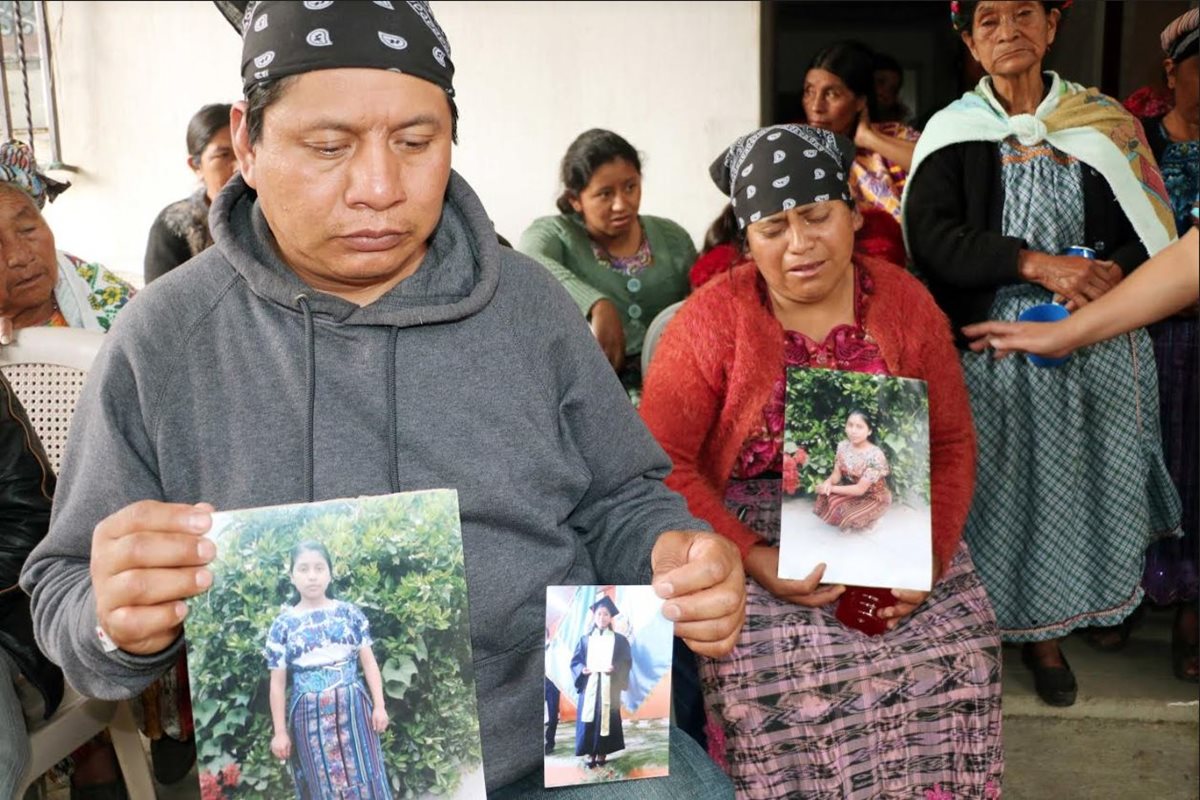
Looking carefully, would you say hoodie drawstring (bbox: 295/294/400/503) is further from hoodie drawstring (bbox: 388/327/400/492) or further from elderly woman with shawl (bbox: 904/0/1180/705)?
elderly woman with shawl (bbox: 904/0/1180/705)

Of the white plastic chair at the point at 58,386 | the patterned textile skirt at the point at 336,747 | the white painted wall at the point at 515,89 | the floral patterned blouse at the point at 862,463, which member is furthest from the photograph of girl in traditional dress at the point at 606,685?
the white painted wall at the point at 515,89

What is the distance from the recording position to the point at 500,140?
10.2 ft

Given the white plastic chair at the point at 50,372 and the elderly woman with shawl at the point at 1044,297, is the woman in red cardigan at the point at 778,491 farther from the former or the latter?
the white plastic chair at the point at 50,372

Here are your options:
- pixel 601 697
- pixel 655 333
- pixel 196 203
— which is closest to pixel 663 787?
pixel 601 697

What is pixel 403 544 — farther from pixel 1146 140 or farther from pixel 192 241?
pixel 192 241

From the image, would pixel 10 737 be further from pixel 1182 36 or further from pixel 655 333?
pixel 1182 36

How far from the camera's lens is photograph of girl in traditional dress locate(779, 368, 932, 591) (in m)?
1.82

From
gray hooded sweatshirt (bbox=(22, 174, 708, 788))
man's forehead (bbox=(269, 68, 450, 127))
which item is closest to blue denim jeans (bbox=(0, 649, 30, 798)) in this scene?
gray hooded sweatshirt (bbox=(22, 174, 708, 788))

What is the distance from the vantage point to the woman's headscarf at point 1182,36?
1.52m

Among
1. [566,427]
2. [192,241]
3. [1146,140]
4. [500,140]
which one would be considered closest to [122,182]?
[192,241]

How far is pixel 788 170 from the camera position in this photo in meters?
2.10

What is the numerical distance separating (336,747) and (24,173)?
56.0 inches

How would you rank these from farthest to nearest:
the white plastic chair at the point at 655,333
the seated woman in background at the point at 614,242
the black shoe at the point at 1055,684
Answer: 1. the seated woman in background at the point at 614,242
2. the white plastic chair at the point at 655,333
3. the black shoe at the point at 1055,684

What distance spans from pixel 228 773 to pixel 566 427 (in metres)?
0.60
